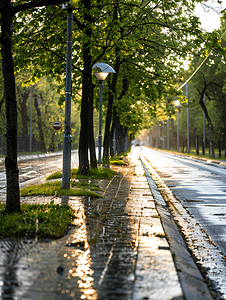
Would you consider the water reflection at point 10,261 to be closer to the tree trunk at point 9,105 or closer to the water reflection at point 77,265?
the water reflection at point 77,265

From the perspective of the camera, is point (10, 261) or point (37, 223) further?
point (37, 223)

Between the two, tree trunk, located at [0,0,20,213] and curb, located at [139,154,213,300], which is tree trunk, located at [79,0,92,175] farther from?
curb, located at [139,154,213,300]

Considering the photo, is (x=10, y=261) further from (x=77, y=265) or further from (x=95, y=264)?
(x=95, y=264)

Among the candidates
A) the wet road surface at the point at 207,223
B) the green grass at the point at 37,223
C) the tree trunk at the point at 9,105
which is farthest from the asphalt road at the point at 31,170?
the wet road surface at the point at 207,223

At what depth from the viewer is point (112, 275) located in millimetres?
3879

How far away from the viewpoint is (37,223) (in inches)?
227

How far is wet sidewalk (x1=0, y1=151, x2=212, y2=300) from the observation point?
3.46 meters

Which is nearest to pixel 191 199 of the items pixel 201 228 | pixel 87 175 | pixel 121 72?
pixel 201 228

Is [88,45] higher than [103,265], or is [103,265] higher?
[88,45]

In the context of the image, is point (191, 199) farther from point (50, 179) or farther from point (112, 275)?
point (112, 275)

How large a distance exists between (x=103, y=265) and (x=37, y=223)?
6.19 ft

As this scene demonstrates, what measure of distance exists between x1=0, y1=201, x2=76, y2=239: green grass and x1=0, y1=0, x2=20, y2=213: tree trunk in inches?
13.6

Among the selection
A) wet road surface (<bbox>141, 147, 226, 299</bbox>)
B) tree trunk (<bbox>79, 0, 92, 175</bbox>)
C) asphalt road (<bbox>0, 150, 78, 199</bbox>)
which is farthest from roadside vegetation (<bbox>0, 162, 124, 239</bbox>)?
tree trunk (<bbox>79, 0, 92, 175</bbox>)

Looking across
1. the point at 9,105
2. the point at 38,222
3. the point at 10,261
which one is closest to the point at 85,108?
the point at 9,105
